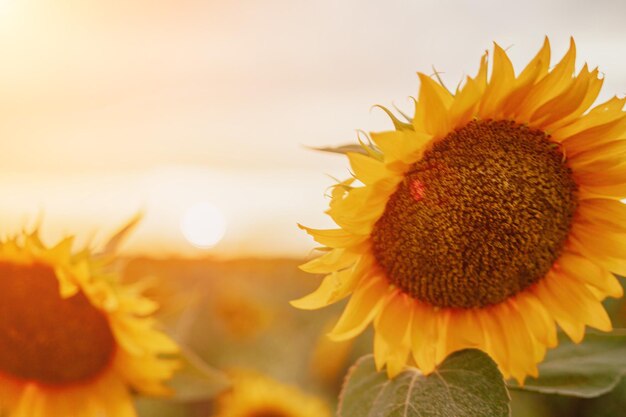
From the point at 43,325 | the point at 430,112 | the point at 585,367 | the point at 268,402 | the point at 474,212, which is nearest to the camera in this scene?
the point at 430,112

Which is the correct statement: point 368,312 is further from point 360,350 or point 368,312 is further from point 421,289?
point 360,350

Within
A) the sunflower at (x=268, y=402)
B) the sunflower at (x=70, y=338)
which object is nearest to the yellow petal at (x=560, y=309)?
the sunflower at (x=70, y=338)

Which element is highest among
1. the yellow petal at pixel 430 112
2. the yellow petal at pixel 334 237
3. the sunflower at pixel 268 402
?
the yellow petal at pixel 430 112

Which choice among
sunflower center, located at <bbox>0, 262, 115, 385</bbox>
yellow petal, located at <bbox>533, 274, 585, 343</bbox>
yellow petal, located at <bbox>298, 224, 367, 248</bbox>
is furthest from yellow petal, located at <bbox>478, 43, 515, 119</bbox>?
sunflower center, located at <bbox>0, 262, 115, 385</bbox>

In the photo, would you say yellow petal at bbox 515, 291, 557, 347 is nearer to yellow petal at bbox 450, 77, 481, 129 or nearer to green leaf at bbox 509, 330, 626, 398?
green leaf at bbox 509, 330, 626, 398

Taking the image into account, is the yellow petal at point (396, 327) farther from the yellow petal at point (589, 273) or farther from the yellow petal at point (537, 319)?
the yellow petal at point (589, 273)

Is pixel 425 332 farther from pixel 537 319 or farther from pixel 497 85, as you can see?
pixel 497 85

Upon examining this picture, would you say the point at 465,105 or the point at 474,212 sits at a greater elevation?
the point at 465,105

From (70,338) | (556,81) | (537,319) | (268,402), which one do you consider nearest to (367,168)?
(556,81)
